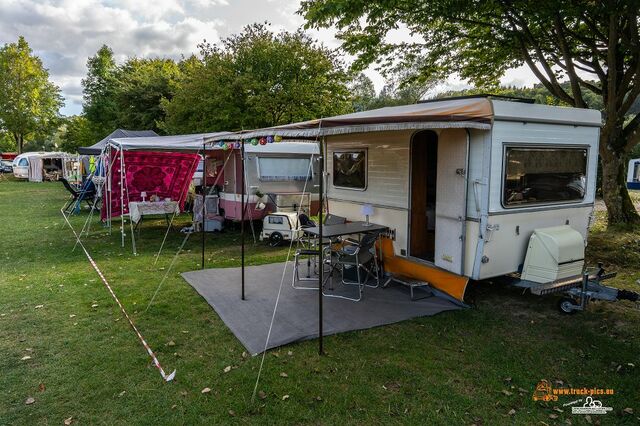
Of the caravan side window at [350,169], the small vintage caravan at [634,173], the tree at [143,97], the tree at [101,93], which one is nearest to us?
the caravan side window at [350,169]

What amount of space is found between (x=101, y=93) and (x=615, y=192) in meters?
37.3

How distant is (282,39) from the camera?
16.2m

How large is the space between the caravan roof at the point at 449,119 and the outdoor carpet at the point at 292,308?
2.10 metres

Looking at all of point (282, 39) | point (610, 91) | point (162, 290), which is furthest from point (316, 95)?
point (162, 290)

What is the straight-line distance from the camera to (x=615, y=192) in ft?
29.8

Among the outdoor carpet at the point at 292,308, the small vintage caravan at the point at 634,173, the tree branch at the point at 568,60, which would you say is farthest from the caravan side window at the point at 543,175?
the small vintage caravan at the point at 634,173

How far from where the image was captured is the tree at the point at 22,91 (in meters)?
33.7

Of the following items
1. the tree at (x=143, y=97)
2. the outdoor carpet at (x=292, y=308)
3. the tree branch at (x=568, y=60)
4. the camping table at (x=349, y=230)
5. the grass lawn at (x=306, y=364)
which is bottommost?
the grass lawn at (x=306, y=364)

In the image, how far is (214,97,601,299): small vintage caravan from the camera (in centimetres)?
484

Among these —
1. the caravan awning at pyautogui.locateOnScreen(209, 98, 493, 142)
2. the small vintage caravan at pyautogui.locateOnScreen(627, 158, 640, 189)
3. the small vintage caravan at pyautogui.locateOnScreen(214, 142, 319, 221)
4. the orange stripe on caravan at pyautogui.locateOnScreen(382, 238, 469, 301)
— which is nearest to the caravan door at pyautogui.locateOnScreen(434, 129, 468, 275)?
the orange stripe on caravan at pyautogui.locateOnScreen(382, 238, 469, 301)

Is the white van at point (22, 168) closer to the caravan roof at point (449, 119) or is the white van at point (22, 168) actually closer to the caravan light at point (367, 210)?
the caravan roof at point (449, 119)

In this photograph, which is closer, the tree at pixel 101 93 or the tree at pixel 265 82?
the tree at pixel 265 82

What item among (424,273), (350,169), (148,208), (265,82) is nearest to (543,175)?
(424,273)

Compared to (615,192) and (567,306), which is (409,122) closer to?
(567,306)
